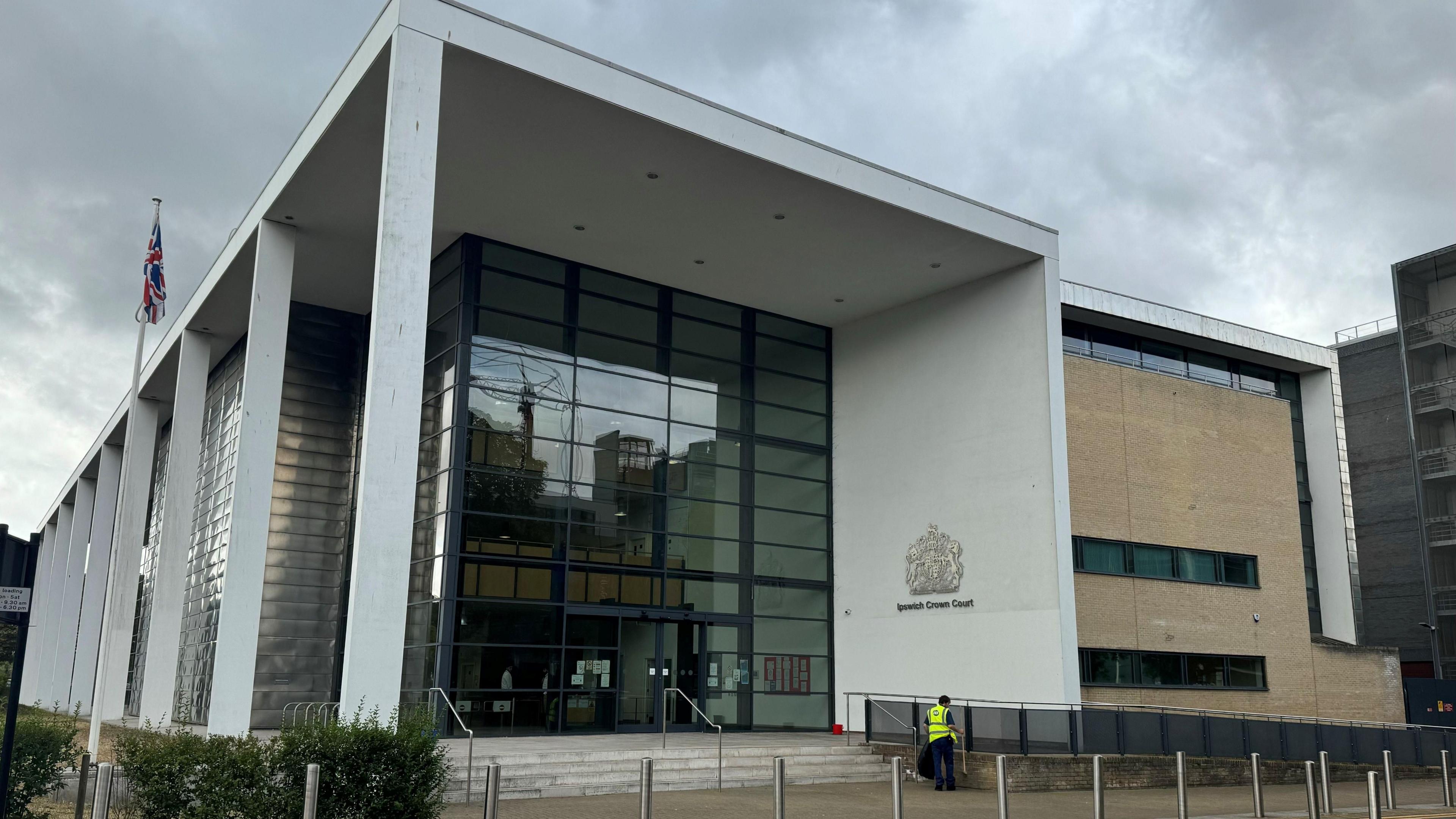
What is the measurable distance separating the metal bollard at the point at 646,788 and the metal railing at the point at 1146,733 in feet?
32.8

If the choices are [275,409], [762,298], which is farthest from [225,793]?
[762,298]

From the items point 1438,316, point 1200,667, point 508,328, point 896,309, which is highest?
point 1438,316

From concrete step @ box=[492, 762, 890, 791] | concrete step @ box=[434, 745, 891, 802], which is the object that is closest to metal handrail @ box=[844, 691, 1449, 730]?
concrete step @ box=[434, 745, 891, 802]

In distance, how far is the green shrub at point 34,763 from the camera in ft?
34.1

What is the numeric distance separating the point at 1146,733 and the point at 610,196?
46.3ft

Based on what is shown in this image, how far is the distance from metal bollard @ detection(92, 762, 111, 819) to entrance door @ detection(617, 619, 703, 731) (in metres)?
15.6

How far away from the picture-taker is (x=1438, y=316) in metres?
42.2

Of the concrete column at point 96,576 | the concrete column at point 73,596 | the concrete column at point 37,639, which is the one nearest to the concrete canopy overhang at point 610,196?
the concrete column at point 96,576

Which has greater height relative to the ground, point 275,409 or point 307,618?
point 275,409

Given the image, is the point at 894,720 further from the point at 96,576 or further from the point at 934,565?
the point at 96,576

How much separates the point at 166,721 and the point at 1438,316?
44.6m

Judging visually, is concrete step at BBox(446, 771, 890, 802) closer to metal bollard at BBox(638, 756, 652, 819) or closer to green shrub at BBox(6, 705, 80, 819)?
green shrub at BBox(6, 705, 80, 819)

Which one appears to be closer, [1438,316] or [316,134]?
[316,134]

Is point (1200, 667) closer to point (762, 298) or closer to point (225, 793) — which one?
point (762, 298)
